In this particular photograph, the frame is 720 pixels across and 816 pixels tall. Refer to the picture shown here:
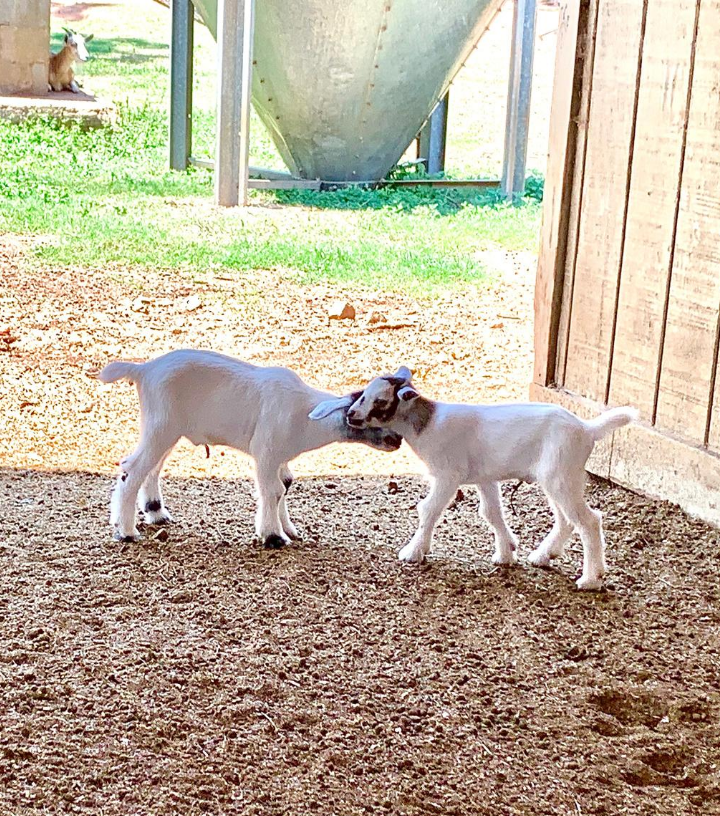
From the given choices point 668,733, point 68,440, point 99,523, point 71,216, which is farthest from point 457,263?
point 668,733

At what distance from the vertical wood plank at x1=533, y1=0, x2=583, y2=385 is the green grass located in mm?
3180

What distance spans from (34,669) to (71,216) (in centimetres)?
750

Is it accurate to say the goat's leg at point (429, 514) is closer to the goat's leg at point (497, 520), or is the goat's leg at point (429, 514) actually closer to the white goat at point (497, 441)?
the white goat at point (497, 441)

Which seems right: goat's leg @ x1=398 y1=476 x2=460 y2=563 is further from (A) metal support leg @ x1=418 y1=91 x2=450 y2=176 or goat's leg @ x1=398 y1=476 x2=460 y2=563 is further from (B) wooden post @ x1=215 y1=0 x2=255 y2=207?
(A) metal support leg @ x1=418 y1=91 x2=450 y2=176

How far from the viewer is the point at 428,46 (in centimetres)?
1262

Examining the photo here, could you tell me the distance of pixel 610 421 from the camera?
156 inches

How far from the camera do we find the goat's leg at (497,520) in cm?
421

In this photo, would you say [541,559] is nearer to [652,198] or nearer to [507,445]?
[507,445]

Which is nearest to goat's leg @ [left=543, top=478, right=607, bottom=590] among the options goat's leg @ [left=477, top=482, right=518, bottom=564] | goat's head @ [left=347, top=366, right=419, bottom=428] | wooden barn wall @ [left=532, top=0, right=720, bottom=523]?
goat's leg @ [left=477, top=482, right=518, bottom=564]

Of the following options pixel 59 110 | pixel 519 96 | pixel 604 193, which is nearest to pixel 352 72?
pixel 519 96

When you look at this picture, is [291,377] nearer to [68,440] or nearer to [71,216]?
[68,440]

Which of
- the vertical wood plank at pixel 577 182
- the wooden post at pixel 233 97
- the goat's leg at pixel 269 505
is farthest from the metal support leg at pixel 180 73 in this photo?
the goat's leg at pixel 269 505

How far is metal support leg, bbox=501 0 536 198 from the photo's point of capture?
41.6 feet

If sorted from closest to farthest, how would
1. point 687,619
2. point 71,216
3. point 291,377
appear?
point 687,619, point 291,377, point 71,216
